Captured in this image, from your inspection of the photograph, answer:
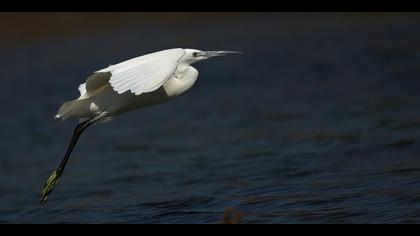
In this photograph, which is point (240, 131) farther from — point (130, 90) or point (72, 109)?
point (130, 90)

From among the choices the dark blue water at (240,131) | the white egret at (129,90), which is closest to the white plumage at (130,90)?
the white egret at (129,90)

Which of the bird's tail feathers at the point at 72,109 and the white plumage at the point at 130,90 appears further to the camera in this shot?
the bird's tail feathers at the point at 72,109

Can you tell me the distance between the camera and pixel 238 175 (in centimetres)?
887

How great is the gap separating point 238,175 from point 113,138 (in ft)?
10.5

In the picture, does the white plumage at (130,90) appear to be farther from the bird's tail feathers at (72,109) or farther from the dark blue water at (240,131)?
the dark blue water at (240,131)

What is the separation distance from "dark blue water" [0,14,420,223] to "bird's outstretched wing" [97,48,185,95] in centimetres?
129

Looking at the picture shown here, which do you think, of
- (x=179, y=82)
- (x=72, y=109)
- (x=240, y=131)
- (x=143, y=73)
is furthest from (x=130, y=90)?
(x=240, y=131)

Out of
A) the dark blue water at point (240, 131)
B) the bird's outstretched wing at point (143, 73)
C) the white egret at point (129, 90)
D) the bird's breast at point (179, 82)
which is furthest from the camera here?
the dark blue water at point (240, 131)

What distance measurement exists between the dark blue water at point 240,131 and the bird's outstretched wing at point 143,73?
1287mm

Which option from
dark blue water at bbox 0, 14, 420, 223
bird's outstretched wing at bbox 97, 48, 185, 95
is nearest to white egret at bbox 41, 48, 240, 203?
bird's outstretched wing at bbox 97, 48, 185, 95

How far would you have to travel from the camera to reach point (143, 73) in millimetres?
5953

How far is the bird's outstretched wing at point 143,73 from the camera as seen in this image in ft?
19.0
